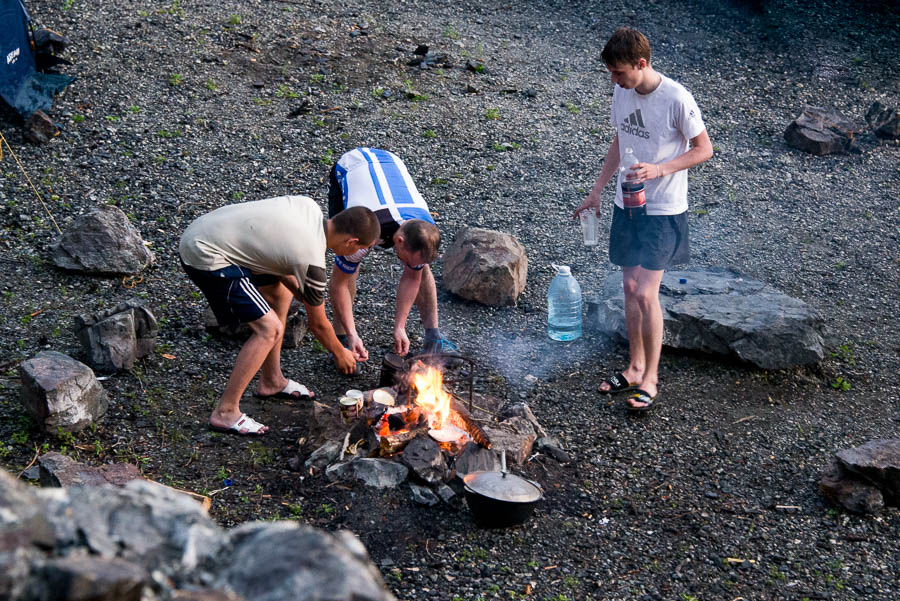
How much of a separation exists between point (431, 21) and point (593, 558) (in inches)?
392

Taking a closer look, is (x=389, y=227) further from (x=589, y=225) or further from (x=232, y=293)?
(x=589, y=225)

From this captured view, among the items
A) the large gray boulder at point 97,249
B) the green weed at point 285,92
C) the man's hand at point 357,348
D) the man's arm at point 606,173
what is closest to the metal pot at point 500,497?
the man's hand at point 357,348

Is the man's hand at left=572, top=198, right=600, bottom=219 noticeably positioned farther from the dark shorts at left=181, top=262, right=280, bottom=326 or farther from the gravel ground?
the dark shorts at left=181, top=262, right=280, bottom=326

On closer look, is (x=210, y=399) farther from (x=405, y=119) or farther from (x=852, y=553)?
(x=405, y=119)

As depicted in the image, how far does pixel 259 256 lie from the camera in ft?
15.8

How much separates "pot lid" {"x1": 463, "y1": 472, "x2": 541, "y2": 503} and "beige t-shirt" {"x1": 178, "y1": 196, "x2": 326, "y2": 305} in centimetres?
146

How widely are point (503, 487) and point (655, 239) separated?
2.01 metres

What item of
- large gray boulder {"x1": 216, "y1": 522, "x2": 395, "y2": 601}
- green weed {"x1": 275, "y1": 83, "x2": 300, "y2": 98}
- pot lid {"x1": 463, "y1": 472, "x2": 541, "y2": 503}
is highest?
green weed {"x1": 275, "y1": 83, "x2": 300, "y2": 98}

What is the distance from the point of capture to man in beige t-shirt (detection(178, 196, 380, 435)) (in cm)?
477

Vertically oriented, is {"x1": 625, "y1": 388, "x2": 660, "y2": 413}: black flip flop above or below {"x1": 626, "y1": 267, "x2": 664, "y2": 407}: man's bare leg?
below

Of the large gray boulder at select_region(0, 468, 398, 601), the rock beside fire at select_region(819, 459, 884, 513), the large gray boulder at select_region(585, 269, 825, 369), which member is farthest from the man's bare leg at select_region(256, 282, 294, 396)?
the rock beside fire at select_region(819, 459, 884, 513)

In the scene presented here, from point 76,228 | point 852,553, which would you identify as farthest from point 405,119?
point 852,553

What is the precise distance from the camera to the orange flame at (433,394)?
5035 mm

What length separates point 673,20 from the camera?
13.3 metres
